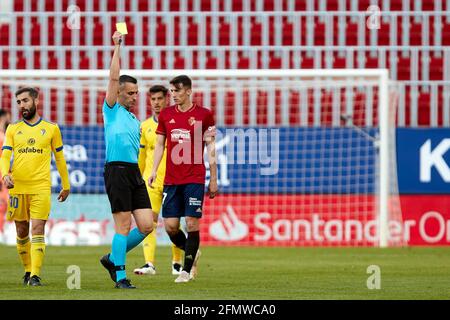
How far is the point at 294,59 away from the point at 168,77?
2.40 m

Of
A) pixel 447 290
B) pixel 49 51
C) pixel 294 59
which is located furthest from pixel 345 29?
pixel 447 290

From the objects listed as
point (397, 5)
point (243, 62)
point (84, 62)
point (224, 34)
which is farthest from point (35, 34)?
point (397, 5)

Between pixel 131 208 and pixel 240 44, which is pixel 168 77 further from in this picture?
pixel 131 208

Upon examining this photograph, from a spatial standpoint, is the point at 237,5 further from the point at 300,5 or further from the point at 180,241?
the point at 180,241

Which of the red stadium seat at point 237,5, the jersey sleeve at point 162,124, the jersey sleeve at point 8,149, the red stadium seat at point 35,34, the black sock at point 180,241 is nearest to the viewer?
the jersey sleeve at point 8,149

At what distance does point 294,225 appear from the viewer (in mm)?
19469

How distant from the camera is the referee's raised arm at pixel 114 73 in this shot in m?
10.4

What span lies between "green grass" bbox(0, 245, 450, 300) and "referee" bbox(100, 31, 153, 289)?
35cm

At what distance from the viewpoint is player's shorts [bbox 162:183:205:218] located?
38.0 feet

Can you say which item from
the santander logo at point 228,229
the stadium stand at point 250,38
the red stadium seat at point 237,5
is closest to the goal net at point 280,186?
the santander logo at point 228,229

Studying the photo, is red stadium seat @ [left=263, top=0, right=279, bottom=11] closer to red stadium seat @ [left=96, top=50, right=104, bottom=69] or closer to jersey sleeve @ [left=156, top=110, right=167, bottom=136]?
red stadium seat @ [left=96, top=50, right=104, bottom=69]

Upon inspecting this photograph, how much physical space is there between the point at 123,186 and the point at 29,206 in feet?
3.85

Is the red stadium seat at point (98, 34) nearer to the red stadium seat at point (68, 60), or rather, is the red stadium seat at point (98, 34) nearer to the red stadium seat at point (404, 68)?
the red stadium seat at point (68, 60)

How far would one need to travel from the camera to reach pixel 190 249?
11594 mm
